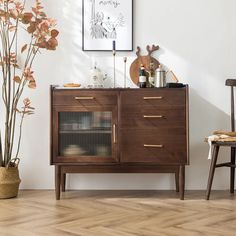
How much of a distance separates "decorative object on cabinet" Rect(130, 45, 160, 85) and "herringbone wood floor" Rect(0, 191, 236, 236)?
989mm

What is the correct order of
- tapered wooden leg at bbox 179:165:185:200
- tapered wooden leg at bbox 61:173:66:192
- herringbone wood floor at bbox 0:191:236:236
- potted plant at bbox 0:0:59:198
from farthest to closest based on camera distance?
1. tapered wooden leg at bbox 61:173:66:192
2. potted plant at bbox 0:0:59:198
3. tapered wooden leg at bbox 179:165:185:200
4. herringbone wood floor at bbox 0:191:236:236

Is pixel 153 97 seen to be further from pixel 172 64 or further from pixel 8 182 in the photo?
pixel 8 182

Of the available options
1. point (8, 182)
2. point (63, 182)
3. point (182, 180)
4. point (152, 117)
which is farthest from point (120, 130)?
point (8, 182)

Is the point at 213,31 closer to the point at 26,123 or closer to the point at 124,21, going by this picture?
the point at 124,21

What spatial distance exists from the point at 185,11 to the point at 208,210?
5.81 ft

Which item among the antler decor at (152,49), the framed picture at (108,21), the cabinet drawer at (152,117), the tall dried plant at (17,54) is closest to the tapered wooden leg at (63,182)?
the tall dried plant at (17,54)

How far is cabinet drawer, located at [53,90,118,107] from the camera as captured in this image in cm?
385

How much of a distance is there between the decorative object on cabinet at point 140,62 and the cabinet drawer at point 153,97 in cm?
48

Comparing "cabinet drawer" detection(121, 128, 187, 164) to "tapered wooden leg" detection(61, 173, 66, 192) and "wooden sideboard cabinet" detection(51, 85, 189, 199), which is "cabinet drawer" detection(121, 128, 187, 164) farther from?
"tapered wooden leg" detection(61, 173, 66, 192)

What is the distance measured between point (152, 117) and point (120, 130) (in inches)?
10.5

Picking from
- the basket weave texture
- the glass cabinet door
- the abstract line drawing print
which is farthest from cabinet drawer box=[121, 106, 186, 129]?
the basket weave texture

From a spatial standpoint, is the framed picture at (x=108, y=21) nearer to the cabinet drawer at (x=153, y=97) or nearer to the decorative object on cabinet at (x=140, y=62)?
the decorative object on cabinet at (x=140, y=62)

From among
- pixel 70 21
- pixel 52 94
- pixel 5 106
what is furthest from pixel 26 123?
pixel 70 21

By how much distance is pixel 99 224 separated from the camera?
3.02 metres
